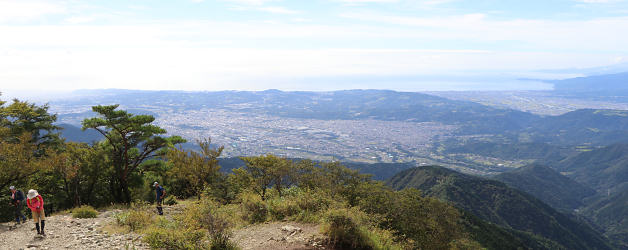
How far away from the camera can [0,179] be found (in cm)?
1741

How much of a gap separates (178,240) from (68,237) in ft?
19.6

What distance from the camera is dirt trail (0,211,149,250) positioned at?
11.2 m

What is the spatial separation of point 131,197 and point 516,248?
259 feet

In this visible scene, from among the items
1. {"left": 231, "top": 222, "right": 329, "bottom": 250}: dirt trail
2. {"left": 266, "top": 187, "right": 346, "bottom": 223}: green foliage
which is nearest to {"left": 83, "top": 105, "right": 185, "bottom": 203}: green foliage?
{"left": 266, "top": 187, "right": 346, "bottom": 223}: green foliage

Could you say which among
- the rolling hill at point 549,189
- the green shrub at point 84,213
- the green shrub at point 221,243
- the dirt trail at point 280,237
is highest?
the green shrub at point 221,243

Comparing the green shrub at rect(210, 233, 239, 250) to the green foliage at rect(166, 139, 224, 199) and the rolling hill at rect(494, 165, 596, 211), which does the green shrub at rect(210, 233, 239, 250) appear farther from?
the rolling hill at rect(494, 165, 596, 211)

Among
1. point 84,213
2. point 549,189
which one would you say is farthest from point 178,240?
point 549,189

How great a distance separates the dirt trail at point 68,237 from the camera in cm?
1120

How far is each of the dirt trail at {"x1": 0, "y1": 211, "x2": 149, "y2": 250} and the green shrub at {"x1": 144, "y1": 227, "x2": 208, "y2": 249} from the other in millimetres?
644

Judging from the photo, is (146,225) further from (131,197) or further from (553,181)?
(553,181)

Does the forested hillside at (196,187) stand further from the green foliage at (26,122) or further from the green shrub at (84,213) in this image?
the green shrub at (84,213)

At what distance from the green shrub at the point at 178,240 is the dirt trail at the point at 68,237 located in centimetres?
64

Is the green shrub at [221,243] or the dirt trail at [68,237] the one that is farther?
the dirt trail at [68,237]

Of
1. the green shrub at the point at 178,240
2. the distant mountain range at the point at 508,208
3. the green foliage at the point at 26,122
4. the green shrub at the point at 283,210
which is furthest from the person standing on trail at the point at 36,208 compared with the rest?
the distant mountain range at the point at 508,208
